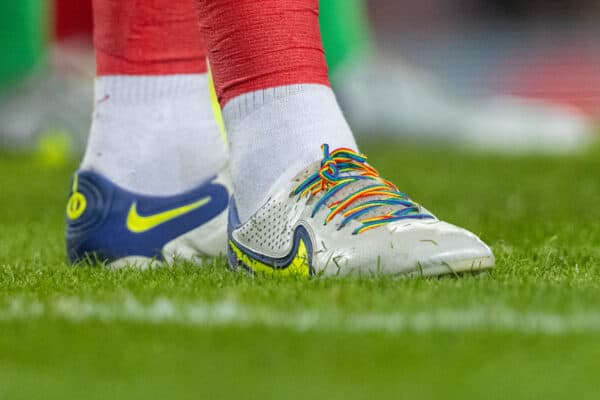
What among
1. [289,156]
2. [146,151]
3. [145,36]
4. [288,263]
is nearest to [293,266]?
[288,263]

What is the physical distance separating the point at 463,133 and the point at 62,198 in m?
6.65

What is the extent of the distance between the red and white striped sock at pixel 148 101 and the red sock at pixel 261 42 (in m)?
0.32

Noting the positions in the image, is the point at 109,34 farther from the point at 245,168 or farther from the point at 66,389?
the point at 66,389

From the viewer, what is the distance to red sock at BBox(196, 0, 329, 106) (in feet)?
6.69

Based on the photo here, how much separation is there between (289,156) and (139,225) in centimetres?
46

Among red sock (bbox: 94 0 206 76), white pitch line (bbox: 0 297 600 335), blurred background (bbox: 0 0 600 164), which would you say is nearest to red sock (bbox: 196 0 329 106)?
red sock (bbox: 94 0 206 76)

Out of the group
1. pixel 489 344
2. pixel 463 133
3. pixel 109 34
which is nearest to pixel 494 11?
pixel 463 133

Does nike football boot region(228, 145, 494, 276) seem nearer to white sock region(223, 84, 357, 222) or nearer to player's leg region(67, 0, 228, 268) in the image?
white sock region(223, 84, 357, 222)

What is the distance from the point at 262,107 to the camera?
2.06 metres

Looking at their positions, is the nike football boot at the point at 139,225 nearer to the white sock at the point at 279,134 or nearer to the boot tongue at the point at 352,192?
the white sock at the point at 279,134

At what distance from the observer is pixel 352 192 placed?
1940 mm

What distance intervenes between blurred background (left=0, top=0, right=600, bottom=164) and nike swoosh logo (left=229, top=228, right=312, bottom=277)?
4.90m

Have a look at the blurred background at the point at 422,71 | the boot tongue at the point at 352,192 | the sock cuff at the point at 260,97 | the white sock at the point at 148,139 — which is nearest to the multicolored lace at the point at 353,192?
the boot tongue at the point at 352,192

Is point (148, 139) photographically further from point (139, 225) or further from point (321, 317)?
point (321, 317)
